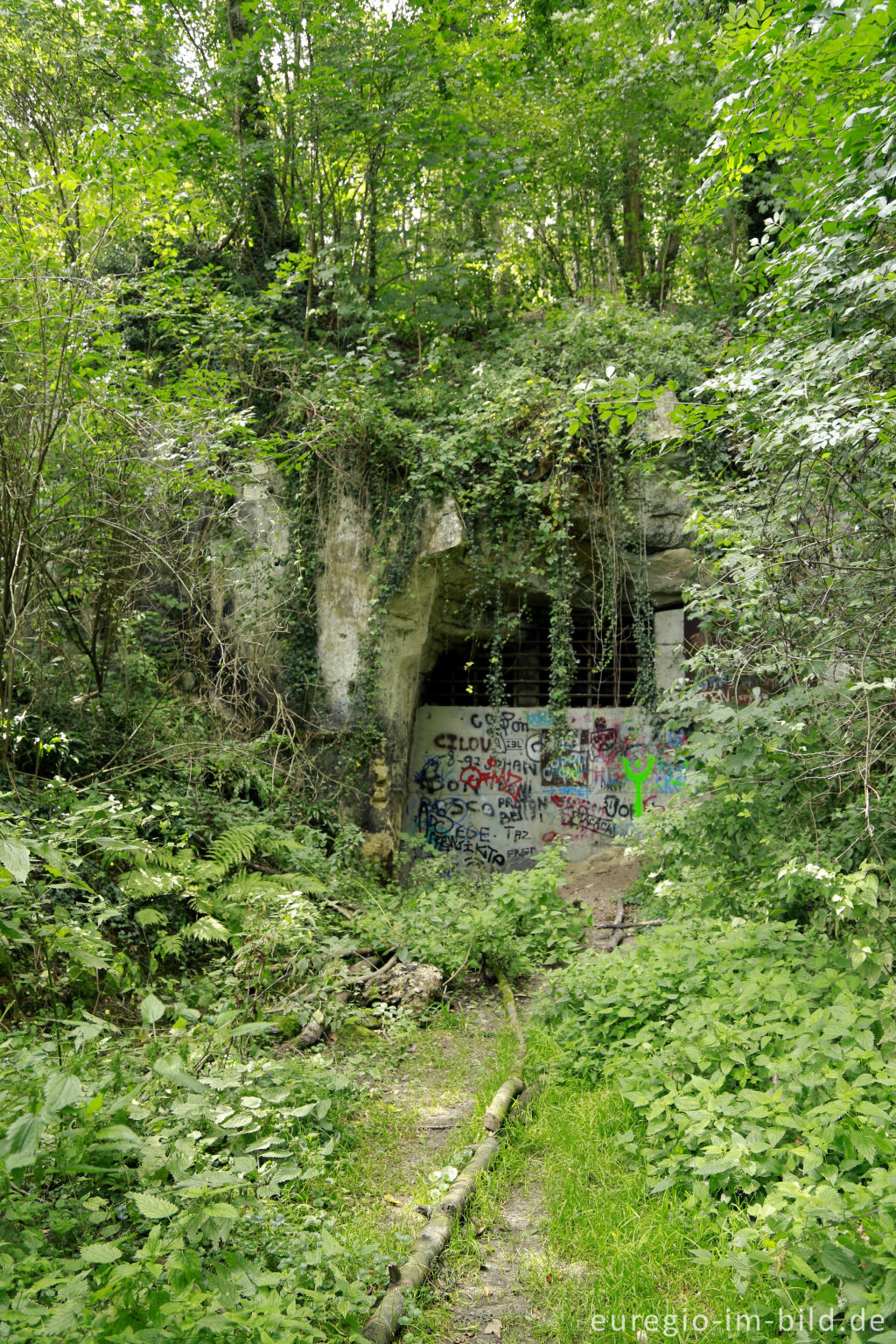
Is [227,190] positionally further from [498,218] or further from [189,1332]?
[189,1332]

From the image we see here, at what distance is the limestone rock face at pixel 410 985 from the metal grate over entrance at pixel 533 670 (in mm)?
4801

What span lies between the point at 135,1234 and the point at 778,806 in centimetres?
344

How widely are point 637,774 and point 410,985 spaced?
501 centimetres

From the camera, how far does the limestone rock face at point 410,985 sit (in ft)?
17.5

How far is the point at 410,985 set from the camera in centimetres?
545

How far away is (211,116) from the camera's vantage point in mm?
9109

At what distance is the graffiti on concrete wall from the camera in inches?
380

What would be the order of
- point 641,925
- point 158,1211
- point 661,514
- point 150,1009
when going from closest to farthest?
point 158,1211 → point 150,1009 → point 641,925 → point 661,514

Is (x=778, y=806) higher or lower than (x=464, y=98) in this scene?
lower

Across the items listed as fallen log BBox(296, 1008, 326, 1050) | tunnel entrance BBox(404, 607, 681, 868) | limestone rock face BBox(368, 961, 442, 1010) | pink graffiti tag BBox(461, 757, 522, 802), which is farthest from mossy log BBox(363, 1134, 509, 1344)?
pink graffiti tag BBox(461, 757, 522, 802)

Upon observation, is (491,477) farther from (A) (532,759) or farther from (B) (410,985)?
(B) (410,985)

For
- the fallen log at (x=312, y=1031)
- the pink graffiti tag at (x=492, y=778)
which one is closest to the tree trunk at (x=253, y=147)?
the pink graffiti tag at (x=492, y=778)

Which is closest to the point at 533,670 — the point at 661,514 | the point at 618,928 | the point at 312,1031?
the point at 661,514

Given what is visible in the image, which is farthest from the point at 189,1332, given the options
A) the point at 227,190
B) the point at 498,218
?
the point at 498,218
